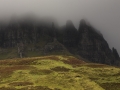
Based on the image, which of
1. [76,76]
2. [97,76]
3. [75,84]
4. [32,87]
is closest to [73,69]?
[97,76]

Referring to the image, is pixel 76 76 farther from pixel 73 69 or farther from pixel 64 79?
pixel 73 69

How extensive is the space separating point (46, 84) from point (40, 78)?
543 cm

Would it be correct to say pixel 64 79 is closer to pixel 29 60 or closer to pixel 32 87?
pixel 32 87

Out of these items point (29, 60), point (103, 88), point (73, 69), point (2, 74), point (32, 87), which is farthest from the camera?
point (29, 60)

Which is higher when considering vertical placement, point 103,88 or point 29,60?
point 29,60

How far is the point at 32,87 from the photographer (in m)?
64.1

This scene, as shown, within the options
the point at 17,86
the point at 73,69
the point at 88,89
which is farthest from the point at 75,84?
the point at 73,69

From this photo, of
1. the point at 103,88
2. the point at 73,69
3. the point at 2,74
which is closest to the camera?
the point at 103,88

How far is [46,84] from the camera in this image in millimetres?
68688

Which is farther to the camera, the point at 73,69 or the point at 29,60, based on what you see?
the point at 29,60

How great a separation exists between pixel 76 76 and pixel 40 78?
36.6 ft

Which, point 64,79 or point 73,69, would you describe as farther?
point 73,69

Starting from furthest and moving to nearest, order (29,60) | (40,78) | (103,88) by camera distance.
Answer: (29,60) < (40,78) < (103,88)

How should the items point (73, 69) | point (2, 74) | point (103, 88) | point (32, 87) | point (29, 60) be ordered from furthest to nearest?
1. point (29, 60)
2. point (73, 69)
3. point (2, 74)
4. point (103, 88)
5. point (32, 87)
